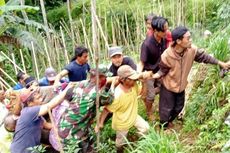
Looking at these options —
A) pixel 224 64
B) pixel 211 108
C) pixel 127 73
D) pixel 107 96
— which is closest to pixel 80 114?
pixel 107 96

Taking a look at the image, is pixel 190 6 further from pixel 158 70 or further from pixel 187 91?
pixel 158 70

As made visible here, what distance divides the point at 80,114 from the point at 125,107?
0.47 meters

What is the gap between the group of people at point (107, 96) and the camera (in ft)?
11.7

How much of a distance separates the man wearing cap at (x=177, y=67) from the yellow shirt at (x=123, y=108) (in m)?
0.39

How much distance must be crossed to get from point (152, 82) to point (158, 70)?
173 millimetres

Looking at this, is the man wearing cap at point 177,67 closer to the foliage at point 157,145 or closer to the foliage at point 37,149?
the foliage at point 157,145

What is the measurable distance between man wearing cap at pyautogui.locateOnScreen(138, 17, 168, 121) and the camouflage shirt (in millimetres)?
912

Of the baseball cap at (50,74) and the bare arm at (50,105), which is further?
the baseball cap at (50,74)

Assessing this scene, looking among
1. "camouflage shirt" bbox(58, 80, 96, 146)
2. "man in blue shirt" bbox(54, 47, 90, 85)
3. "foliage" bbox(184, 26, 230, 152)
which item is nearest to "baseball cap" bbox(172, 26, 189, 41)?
"foliage" bbox(184, 26, 230, 152)

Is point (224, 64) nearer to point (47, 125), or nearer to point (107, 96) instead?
point (107, 96)

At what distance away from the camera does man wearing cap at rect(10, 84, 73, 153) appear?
3.52 meters

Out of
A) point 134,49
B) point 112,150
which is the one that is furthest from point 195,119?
point 134,49

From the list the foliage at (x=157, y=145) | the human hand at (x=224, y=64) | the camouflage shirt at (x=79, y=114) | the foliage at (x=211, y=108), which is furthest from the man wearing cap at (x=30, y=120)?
the human hand at (x=224, y=64)

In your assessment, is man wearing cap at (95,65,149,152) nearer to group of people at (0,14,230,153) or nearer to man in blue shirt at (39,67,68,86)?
group of people at (0,14,230,153)
